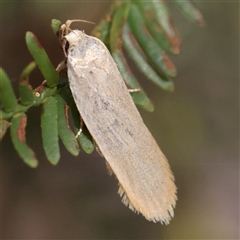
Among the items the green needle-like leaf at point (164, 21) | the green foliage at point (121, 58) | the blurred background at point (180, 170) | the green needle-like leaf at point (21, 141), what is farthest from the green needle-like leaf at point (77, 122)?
the blurred background at point (180, 170)

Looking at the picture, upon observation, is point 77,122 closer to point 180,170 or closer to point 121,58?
point 121,58

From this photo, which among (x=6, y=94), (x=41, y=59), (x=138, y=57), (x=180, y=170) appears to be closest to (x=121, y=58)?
(x=138, y=57)

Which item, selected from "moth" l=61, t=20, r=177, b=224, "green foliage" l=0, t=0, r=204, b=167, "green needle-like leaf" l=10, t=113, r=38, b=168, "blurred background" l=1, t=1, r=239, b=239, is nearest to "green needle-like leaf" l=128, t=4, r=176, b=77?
"green foliage" l=0, t=0, r=204, b=167

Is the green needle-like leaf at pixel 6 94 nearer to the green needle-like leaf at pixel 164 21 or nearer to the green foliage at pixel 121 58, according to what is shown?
the green foliage at pixel 121 58

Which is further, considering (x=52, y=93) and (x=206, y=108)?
(x=206, y=108)

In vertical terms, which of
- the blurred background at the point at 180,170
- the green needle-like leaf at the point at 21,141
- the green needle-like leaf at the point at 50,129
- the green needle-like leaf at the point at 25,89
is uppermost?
the green needle-like leaf at the point at 25,89

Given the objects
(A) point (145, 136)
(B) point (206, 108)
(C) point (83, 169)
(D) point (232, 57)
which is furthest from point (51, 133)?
(D) point (232, 57)

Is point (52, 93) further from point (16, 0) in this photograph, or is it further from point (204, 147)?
point (204, 147)

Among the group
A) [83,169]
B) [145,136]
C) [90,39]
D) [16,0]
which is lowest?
[83,169]
